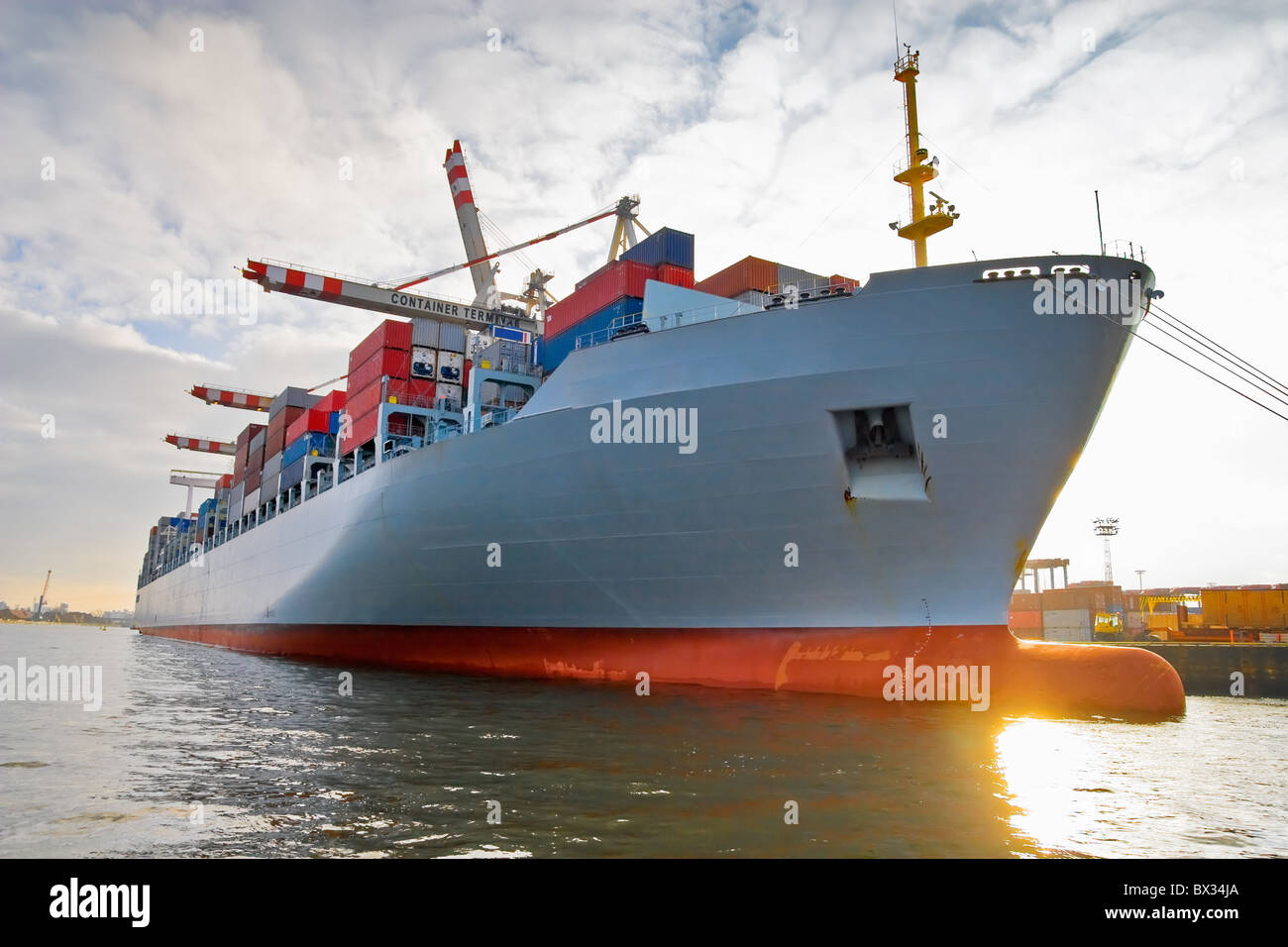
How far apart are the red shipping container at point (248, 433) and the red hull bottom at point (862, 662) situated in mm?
28713

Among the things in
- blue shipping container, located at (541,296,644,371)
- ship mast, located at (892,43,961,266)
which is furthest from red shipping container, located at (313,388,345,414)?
ship mast, located at (892,43,961,266)

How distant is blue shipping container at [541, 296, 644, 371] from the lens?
1728cm

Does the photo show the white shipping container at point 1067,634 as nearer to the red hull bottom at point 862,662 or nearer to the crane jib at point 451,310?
the red hull bottom at point 862,662

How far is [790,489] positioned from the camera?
1312 cm

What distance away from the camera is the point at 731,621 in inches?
554

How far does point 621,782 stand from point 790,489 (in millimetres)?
7542

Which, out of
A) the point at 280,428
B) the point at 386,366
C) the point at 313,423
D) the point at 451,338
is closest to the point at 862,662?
the point at 386,366

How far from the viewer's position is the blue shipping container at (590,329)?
56.7 ft

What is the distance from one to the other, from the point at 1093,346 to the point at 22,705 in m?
19.0

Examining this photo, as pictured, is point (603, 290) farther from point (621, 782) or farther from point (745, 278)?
point (621, 782)

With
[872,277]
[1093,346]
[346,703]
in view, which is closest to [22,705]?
[346,703]

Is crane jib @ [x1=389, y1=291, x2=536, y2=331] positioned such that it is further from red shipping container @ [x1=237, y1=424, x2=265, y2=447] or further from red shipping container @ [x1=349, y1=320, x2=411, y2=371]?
red shipping container @ [x1=237, y1=424, x2=265, y2=447]

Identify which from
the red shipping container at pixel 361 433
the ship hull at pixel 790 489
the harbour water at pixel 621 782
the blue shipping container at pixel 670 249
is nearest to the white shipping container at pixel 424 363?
the red shipping container at pixel 361 433
